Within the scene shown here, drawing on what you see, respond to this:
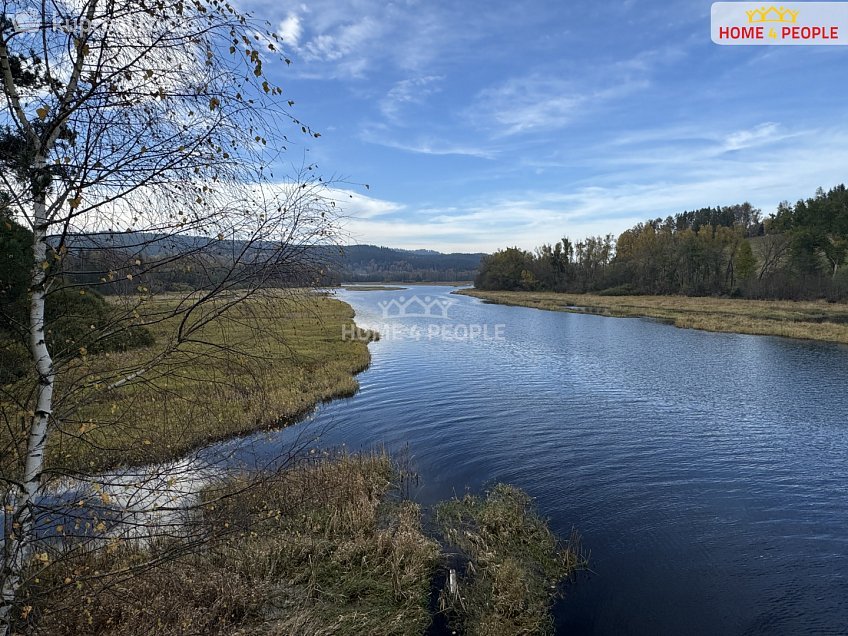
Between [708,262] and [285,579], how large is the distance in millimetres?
99987

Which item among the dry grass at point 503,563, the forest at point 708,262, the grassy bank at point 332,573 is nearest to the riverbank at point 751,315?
the forest at point 708,262

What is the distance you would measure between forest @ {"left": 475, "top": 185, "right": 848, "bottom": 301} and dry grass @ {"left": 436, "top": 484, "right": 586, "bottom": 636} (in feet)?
250

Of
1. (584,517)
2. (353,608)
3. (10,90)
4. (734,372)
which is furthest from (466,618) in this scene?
(734,372)

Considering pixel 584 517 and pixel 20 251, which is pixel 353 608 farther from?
pixel 20 251

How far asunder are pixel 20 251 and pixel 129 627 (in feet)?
17.0

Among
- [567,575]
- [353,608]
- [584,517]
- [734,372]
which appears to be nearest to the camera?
[353,608]

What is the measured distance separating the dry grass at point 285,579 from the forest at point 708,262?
260 ft

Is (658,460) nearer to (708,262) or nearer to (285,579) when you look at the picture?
(285,579)

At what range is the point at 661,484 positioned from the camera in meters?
13.2

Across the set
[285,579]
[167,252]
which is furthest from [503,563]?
[167,252]

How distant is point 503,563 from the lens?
8945 millimetres

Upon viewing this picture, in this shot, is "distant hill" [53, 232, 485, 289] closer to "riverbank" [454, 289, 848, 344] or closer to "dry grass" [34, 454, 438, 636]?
"dry grass" [34, 454, 438, 636]

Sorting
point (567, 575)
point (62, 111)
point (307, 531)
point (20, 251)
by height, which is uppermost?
point (62, 111)

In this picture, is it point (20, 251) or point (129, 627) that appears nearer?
point (20, 251)
